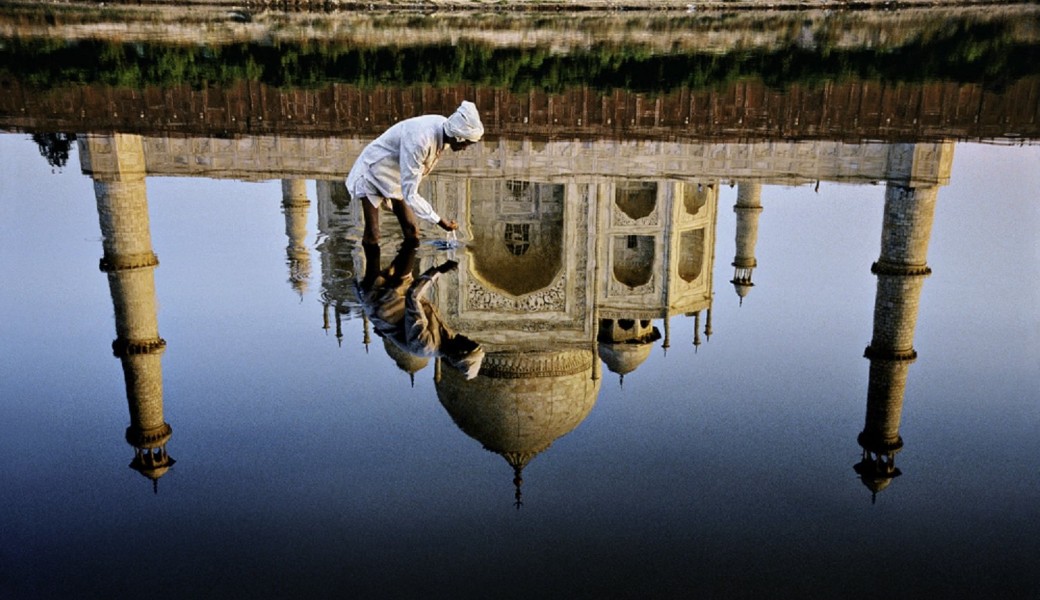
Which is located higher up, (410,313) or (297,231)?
(297,231)

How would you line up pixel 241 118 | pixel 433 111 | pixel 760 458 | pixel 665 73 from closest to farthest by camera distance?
pixel 760 458, pixel 241 118, pixel 433 111, pixel 665 73

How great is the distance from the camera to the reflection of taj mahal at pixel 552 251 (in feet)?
Result: 10.3

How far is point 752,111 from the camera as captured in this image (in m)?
8.73

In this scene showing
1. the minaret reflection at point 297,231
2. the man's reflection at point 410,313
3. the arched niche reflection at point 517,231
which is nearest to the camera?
the man's reflection at point 410,313

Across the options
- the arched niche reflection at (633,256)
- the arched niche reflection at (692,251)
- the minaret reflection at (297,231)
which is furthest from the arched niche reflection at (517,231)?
the minaret reflection at (297,231)

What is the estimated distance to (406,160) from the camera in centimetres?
421

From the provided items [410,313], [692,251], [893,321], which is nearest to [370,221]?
[410,313]

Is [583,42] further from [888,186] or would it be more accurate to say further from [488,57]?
[888,186]

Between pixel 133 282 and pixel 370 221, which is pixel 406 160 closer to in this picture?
pixel 370 221

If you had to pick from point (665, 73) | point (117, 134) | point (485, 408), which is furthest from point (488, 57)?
point (485, 408)

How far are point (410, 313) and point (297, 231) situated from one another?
1631mm

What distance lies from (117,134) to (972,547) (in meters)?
6.33

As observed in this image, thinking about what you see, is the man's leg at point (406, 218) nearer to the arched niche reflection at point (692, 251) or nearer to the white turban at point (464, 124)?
the white turban at point (464, 124)

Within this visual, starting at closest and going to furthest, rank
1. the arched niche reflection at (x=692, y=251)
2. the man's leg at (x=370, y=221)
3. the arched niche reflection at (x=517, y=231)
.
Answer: the man's leg at (x=370, y=221)
the arched niche reflection at (x=517, y=231)
the arched niche reflection at (x=692, y=251)
